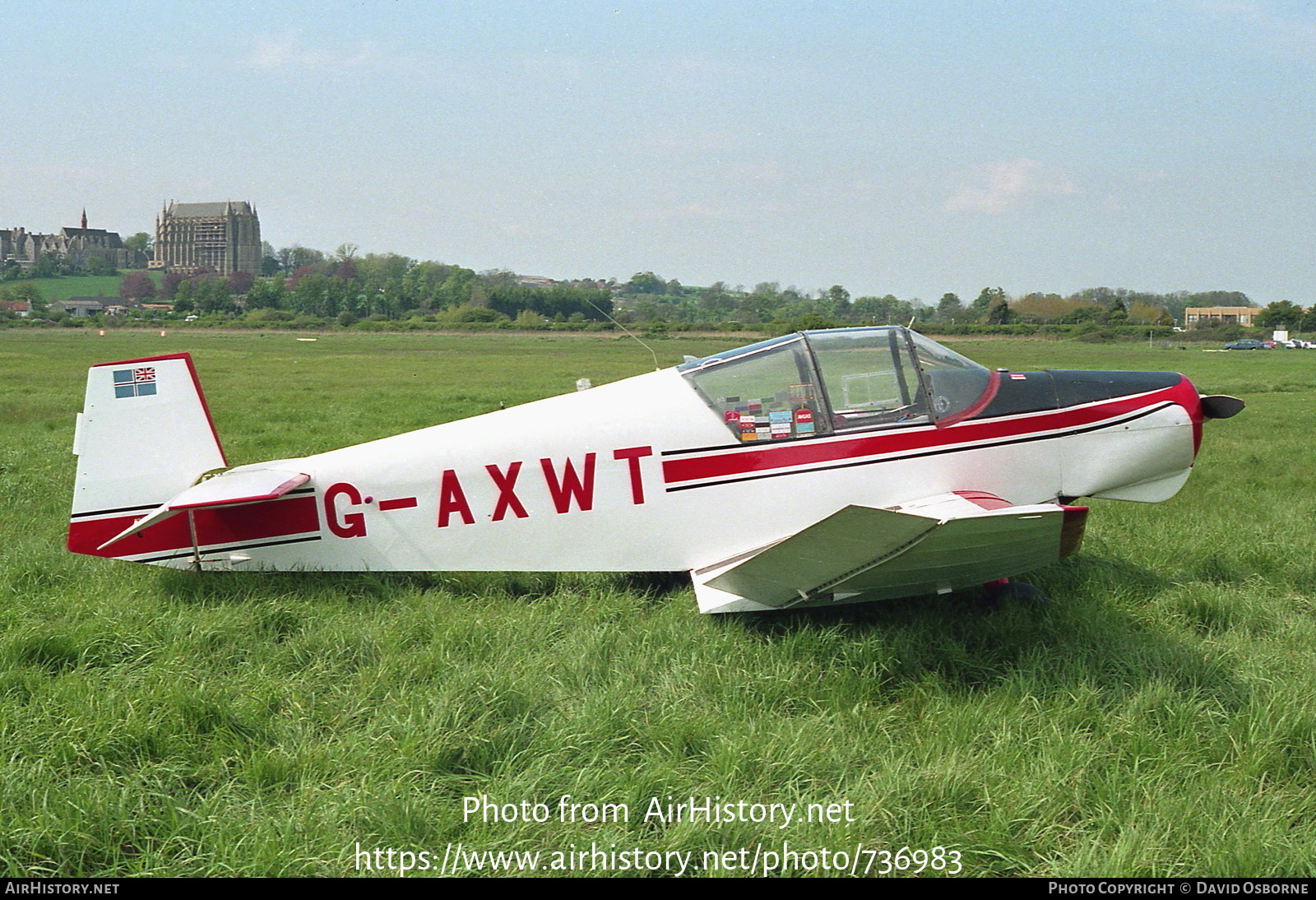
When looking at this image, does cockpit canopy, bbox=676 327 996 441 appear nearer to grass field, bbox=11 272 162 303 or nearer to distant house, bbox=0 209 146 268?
grass field, bbox=11 272 162 303

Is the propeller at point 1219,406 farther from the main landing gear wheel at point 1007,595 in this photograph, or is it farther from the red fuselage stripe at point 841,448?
the main landing gear wheel at point 1007,595

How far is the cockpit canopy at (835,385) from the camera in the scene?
514 cm

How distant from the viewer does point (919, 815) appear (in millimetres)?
3145

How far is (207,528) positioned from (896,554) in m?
3.76

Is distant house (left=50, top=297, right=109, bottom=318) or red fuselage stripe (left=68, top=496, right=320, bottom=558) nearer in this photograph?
red fuselage stripe (left=68, top=496, right=320, bottom=558)

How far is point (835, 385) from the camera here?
5188mm

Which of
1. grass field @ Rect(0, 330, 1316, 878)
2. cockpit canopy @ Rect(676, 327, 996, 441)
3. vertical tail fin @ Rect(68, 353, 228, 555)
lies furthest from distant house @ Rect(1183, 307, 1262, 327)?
vertical tail fin @ Rect(68, 353, 228, 555)

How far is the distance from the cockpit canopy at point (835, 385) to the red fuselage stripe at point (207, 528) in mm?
2361

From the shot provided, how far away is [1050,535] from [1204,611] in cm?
190

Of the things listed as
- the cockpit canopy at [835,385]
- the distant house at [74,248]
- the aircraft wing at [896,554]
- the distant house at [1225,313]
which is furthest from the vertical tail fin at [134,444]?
the distant house at [74,248]

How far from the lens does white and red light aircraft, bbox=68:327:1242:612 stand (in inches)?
201

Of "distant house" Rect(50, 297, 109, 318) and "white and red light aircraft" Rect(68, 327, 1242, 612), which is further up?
"distant house" Rect(50, 297, 109, 318)
